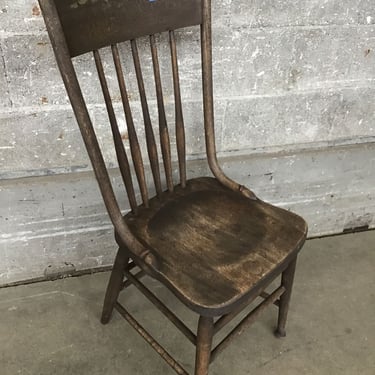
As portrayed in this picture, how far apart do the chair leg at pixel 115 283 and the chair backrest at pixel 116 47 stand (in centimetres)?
14

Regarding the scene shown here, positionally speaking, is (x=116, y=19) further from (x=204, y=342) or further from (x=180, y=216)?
(x=204, y=342)

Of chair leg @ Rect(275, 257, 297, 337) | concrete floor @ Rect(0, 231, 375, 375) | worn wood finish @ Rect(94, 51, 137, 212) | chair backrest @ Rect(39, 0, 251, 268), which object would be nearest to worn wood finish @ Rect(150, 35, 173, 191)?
chair backrest @ Rect(39, 0, 251, 268)

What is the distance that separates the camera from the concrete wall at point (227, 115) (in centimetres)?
125

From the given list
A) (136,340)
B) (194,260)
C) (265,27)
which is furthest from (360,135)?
(136,340)

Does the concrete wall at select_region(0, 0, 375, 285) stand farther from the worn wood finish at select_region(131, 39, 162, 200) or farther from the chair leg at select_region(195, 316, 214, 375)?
the chair leg at select_region(195, 316, 214, 375)

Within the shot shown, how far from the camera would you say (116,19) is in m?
1.03

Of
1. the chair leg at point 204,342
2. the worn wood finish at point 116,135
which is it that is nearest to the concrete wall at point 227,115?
the worn wood finish at point 116,135

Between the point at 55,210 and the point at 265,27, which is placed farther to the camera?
the point at 55,210

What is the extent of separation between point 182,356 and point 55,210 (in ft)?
2.02

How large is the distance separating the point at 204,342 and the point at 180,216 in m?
0.33

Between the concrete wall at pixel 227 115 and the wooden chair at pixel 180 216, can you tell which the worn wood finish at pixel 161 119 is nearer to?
the wooden chair at pixel 180 216

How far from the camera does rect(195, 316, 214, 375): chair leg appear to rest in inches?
39.3

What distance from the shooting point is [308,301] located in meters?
1.58

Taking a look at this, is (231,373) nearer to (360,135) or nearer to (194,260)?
→ (194,260)
